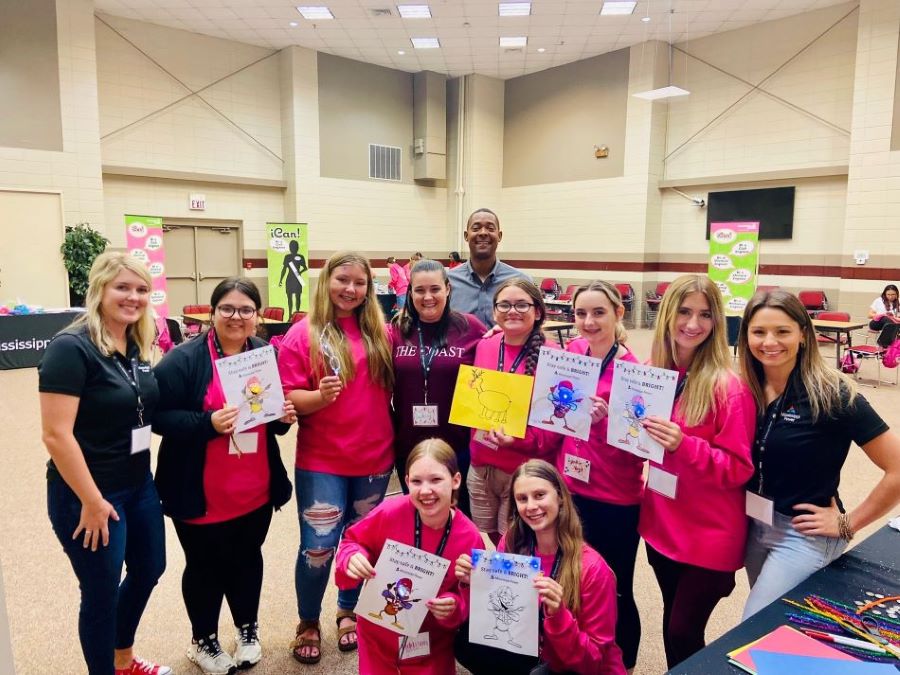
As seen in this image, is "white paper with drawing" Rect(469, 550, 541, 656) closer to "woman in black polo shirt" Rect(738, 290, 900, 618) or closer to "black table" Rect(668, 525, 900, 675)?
"black table" Rect(668, 525, 900, 675)

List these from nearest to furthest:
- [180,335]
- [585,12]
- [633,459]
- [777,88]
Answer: [633,459] < [180,335] < [585,12] < [777,88]

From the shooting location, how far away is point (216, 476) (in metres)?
2.21

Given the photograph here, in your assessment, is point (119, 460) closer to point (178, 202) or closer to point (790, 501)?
point (790, 501)

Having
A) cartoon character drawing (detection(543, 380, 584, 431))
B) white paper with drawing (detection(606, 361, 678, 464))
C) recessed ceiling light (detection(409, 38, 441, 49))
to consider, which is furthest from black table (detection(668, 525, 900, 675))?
recessed ceiling light (detection(409, 38, 441, 49))

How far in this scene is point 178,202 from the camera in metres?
11.9

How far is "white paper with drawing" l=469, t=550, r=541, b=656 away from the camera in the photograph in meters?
1.70

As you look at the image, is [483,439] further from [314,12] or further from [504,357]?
[314,12]

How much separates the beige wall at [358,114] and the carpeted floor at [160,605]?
10.2 metres

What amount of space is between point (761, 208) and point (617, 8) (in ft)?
15.2

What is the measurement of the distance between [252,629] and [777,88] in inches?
498

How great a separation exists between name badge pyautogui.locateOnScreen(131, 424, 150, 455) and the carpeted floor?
1029 mm

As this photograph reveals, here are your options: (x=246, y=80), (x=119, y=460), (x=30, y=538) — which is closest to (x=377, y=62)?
(x=246, y=80)

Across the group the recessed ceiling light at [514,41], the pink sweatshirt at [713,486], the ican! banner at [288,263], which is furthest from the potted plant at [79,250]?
the pink sweatshirt at [713,486]

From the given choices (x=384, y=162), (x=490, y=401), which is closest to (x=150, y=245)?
(x=384, y=162)
